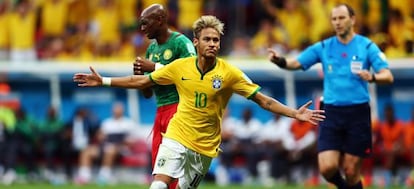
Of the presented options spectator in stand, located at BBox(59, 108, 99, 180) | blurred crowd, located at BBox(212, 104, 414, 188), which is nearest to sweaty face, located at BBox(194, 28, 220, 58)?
blurred crowd, located at BBox(212, 104, 414, 188)

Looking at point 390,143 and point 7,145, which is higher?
point 390,143

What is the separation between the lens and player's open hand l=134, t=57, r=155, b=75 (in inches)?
476

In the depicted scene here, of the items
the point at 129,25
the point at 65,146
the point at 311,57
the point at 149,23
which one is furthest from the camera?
the point at 129,25

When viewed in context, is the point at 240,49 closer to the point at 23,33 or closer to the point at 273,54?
the point at 23,33

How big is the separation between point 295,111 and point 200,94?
3.36 feet

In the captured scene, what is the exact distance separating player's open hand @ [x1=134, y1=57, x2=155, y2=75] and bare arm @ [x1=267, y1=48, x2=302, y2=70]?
2473 mm

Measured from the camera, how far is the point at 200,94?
37.6 feet

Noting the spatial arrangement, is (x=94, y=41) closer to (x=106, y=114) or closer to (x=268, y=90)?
(x=106, y=114)

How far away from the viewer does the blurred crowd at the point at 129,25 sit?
2386 centimetres

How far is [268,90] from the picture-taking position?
80.6 ft

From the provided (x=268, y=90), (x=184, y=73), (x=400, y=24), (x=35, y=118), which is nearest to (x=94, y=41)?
(x=35, y=118)

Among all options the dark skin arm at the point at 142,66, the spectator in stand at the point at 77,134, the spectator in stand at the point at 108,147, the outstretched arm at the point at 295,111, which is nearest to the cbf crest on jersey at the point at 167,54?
the dark skin arm at the point at 142,66

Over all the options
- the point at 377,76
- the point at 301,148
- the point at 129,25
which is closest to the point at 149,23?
the point at 377,76

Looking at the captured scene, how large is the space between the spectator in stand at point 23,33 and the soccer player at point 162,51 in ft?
44.6
